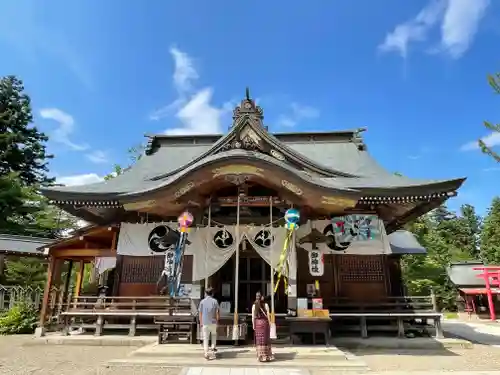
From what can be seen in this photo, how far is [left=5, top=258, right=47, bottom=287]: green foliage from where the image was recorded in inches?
752

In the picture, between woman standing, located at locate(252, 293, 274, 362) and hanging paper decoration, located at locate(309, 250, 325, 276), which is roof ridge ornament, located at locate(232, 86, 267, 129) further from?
woman standing, located at locate(252, 293, 274, 362)

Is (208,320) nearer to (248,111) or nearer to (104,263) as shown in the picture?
(104,263)

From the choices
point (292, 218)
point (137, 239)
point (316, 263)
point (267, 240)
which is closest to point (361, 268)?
point (316, 263)

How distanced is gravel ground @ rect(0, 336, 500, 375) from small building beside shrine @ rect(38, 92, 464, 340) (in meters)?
2.25

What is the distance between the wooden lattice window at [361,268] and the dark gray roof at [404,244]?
3569mm

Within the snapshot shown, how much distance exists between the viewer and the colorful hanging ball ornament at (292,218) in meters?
9.06

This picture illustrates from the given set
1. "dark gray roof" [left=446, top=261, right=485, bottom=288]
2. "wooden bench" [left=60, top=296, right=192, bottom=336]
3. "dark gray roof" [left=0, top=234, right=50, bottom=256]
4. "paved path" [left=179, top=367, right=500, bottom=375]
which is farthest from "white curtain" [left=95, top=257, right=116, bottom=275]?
"dark gray roof" [left=446, top=261, right=485, bottom=288]

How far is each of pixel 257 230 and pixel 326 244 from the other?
95.4 inches

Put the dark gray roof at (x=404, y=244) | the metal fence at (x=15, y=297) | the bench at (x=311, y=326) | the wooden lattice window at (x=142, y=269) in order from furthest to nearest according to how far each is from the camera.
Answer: the metal fence at (x=15, y=297) → the dark gray roof at (x=404, y=244) → the wooden lattice window at (x=142, y=269) → the bench at (x=311, y=326)

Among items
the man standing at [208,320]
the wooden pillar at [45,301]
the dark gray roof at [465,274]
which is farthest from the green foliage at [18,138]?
the dark gray roof at [465,274]

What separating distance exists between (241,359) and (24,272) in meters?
17.5

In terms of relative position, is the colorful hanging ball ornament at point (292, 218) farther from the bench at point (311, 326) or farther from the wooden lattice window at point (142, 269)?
the wooden lattice window at point (142, 269)

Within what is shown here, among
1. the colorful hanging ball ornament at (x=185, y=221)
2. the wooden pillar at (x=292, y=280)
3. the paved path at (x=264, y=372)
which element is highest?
the colorful hanging ball ornament at (x=185, y=221)

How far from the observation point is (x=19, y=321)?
12898mm
